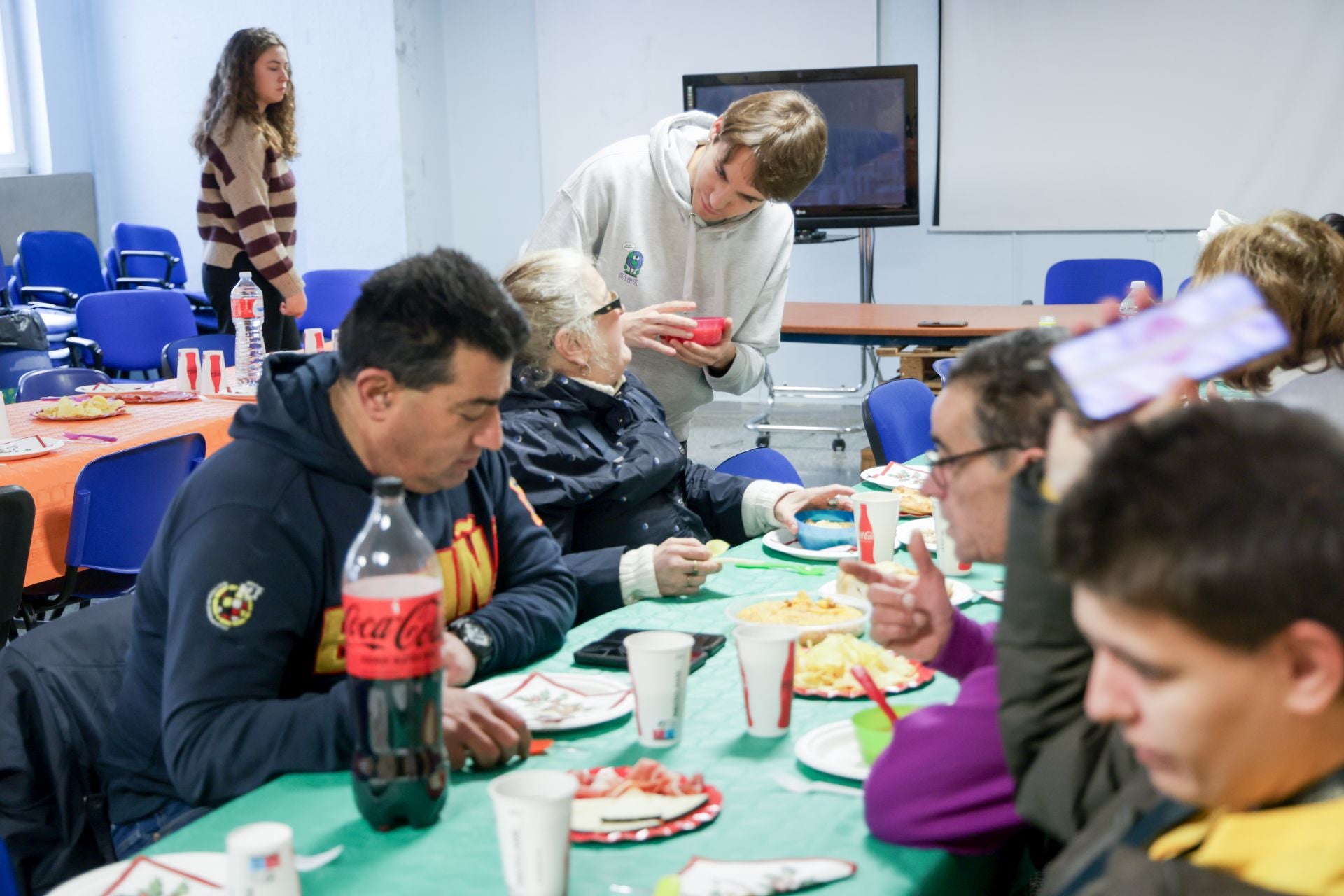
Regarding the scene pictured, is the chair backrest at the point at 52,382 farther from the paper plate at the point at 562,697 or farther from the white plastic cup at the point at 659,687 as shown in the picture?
the white plastic cup at the point at 659,687

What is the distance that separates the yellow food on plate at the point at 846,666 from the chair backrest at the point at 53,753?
2.92 feet

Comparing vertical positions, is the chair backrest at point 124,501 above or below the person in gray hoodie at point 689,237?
below

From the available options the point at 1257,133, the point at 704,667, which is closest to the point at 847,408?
the point at 1257,133

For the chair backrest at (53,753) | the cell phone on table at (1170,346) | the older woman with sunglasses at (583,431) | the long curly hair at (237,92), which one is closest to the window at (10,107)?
the long curly hair at (237,92)

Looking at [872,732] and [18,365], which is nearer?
[872,732]

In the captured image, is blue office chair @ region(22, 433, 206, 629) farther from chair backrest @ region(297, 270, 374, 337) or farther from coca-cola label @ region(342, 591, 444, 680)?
chair backrest @ region(297, 270, 374, 337)

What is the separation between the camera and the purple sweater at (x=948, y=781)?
1184 millimetres

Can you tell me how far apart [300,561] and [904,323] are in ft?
14.4

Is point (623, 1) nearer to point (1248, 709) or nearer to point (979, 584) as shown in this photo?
point (979, 584)

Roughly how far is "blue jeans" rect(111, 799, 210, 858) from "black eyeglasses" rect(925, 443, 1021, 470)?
95 cm

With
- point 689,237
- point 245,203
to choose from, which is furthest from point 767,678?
point 245,203

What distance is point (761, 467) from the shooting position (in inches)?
120

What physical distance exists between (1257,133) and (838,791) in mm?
7177

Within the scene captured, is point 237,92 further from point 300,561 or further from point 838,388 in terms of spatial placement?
point 838,388
